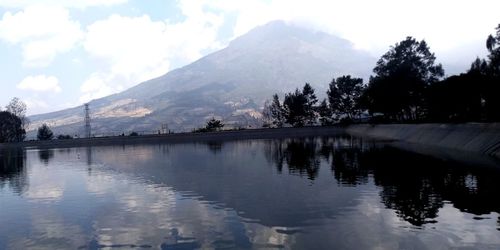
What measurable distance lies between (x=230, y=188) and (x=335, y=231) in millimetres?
11374

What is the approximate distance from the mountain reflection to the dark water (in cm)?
6

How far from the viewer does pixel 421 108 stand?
9612 centimetres

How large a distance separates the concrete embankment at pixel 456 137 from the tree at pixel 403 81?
62.1 ft

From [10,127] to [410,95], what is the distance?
104m

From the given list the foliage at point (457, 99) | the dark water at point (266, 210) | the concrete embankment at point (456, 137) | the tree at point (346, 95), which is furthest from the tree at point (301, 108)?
the dark water at point (266, 210)

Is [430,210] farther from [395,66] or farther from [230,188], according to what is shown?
[395,66]

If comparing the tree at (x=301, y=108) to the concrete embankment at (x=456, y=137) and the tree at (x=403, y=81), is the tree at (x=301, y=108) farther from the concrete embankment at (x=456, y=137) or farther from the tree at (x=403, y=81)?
the concrete embankment at (x=456, y=137)

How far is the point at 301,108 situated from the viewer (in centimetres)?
13850

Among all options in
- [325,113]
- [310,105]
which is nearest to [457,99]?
[325,113]

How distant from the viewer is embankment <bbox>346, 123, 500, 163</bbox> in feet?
133

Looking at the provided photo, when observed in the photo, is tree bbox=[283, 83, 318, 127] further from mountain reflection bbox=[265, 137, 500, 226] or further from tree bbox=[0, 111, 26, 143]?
mountain reflection bbox=[265, 137, 500, 226]

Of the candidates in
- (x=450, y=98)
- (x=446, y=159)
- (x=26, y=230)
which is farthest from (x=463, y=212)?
(x=450, y=98)

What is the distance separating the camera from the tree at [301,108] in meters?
139

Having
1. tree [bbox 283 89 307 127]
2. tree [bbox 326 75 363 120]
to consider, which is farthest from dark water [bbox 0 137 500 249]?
tree [bbox 283 89 307 127]
